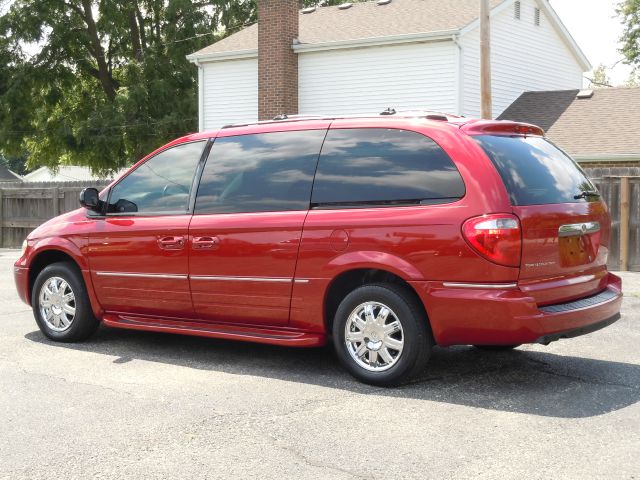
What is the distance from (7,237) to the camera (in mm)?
22188

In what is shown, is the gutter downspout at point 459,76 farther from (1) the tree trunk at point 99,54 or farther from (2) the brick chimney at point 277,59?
(1) the tree trunk at point 99,54

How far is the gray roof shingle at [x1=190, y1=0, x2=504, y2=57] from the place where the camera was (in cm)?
2191

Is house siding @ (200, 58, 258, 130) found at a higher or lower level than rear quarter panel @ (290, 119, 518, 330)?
higher

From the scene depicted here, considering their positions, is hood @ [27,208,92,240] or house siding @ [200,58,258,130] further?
house siding @ [200,58,258,130]

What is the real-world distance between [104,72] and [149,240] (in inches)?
1246

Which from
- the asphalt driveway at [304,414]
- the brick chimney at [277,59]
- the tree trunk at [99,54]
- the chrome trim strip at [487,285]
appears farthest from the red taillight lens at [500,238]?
the tree trunk at [99,54]

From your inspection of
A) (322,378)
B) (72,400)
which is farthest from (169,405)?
(322,378)

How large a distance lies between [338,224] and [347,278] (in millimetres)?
420

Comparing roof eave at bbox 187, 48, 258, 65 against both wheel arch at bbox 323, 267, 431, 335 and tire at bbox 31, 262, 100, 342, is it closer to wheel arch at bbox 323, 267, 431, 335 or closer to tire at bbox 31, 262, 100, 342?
tire at bbox 31, 262, 100, 342

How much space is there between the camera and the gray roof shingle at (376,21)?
21.9m

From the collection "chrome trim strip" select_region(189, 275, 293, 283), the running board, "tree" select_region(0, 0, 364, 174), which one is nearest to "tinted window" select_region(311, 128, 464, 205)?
"chrome trim strip" select_region(189, 275, 293, 283)

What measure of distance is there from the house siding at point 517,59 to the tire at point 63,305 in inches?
614

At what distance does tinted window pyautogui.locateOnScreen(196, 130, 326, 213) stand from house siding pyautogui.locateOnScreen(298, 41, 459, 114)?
15382mm

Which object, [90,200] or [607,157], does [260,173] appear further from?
[607,157]
